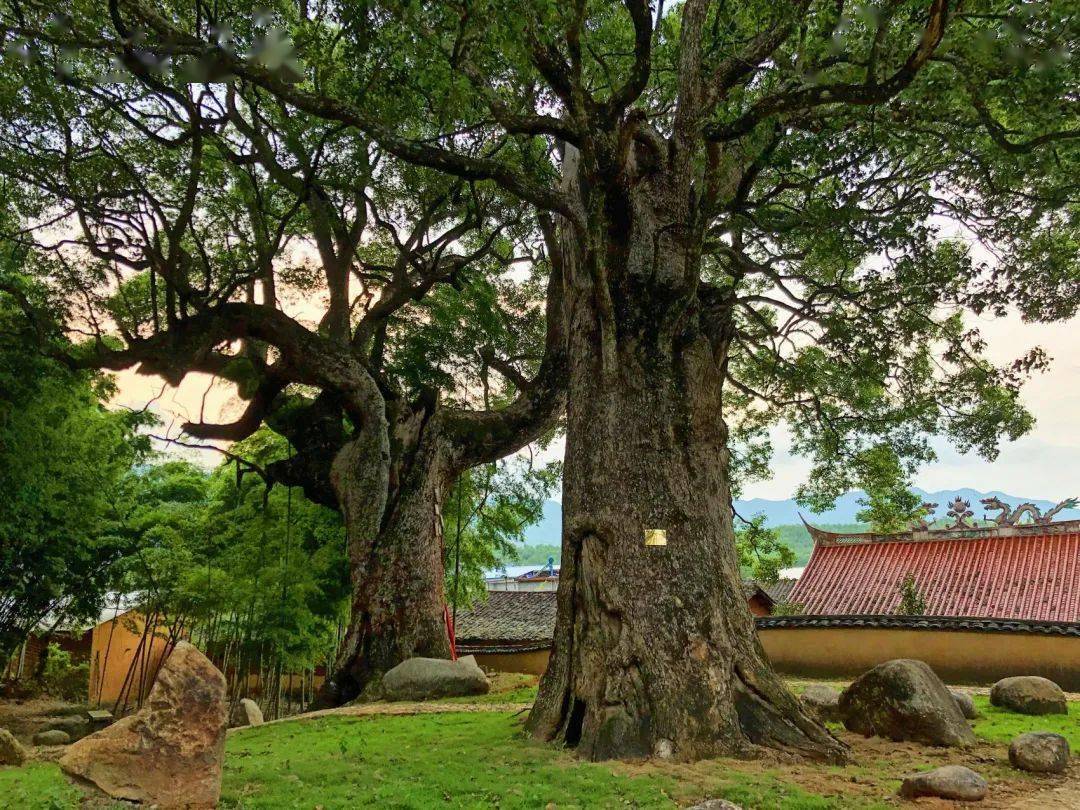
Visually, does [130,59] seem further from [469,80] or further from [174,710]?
[174,710]

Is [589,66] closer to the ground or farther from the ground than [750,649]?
farther from the ground

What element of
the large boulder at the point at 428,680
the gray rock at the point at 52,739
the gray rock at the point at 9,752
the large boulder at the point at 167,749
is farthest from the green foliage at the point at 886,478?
the gray rock at the point at 52,739

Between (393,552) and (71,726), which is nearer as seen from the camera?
(393,552)

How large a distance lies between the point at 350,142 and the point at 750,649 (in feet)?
26.7

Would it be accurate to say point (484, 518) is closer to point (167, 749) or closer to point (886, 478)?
point (886, 478)

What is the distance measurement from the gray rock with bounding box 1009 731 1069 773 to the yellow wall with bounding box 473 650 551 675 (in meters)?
10.8

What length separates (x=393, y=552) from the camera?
10.3 m

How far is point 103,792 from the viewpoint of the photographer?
4.31 metres

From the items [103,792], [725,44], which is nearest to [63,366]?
[103,792]

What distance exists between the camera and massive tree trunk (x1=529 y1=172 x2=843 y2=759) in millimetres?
5652

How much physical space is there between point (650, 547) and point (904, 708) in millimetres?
2692

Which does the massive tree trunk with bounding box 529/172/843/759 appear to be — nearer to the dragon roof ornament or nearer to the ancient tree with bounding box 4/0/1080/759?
the ancient tree with bounding box 4/0/1080/759

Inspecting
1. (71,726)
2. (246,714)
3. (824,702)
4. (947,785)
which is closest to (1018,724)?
(824,702)

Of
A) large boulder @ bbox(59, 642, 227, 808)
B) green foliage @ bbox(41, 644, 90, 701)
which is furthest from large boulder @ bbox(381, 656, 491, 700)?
green foliage @ bbox(41, 644, 90, 701)
